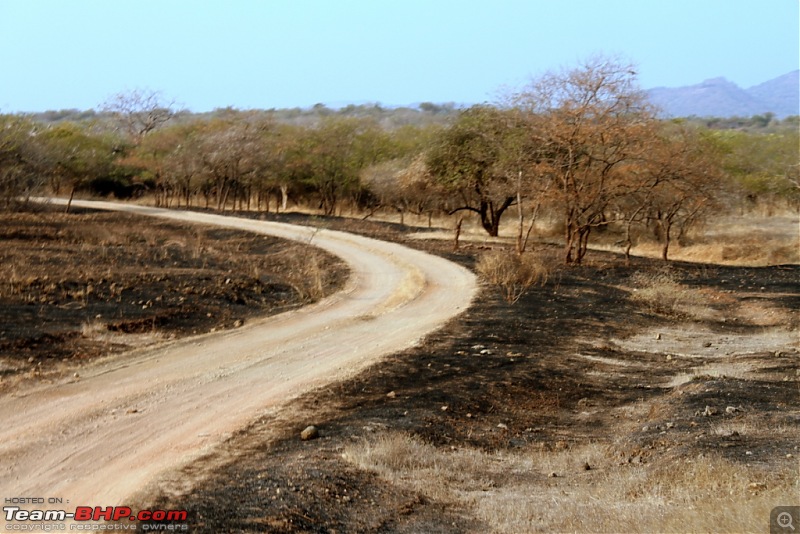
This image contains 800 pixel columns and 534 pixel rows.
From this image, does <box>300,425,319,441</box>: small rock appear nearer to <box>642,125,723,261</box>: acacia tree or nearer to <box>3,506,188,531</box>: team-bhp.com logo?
<box>3,506,188,531</box>: team-bhp.com logo

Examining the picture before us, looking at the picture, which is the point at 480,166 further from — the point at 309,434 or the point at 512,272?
the point at 309,434

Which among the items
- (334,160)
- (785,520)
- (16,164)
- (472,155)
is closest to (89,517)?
(785,520)

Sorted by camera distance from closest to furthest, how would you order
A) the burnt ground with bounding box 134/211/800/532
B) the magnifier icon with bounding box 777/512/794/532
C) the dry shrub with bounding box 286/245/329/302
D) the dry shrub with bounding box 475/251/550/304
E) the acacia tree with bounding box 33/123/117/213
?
the magnifier icon with bounding box 777/512/794/532
the burnt ground with bounding box 134/211/800/532
the dry shrub with bounding box 286/245/329/302
the dry shrub with bounding box 475/251/550/304
the acacia tree with bounding box 33/123/117/213

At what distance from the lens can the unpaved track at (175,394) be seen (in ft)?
24.2

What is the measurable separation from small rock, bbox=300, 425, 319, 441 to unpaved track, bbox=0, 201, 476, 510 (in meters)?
0.82

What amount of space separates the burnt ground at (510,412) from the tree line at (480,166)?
7.92 metres

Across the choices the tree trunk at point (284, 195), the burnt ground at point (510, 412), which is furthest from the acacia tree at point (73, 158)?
the burnt ground at point (510, 412)

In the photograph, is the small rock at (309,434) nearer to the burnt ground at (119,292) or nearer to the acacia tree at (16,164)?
the burnt ground at (119,292)

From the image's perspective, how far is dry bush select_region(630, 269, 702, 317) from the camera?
776 inches

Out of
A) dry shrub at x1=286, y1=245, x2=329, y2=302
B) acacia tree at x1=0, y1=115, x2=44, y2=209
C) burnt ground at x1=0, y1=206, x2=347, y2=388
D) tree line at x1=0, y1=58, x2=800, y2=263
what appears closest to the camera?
burnt ground at x1=0, y1=206, x2=347, y2=388

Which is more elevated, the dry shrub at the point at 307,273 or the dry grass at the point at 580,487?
the dry shrub at the point at 307,273

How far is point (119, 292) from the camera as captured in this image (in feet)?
52.5

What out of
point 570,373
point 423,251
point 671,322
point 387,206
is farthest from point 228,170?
point 570,373

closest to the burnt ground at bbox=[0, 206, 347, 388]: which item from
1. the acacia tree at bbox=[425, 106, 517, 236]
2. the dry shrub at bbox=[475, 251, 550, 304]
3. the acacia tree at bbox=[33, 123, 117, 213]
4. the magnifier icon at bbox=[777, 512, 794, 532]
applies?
the dry shrub at bbox=[475, 251, 550, 304]
